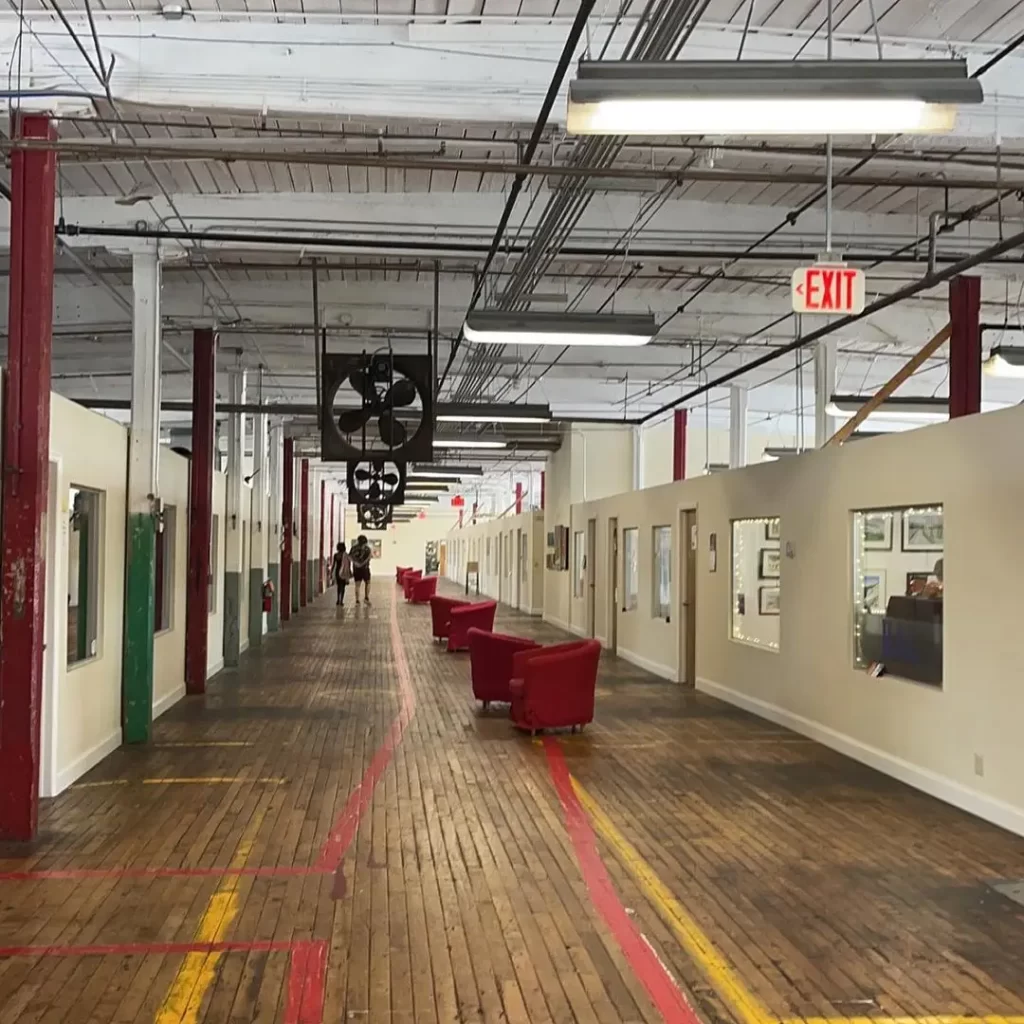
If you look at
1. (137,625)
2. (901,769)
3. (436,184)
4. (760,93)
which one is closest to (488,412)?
(436,184)

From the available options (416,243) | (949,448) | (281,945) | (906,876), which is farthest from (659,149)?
(281,945)

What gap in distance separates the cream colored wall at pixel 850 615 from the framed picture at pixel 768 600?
10.6 inches

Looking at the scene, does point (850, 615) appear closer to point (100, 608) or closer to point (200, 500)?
point (100, 608)

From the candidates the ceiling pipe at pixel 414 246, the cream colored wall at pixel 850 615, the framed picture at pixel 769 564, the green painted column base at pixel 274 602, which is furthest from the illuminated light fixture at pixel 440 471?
the ceiling pipe at pixel 414 246

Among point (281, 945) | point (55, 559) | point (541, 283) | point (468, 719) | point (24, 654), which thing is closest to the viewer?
point (281, 945)

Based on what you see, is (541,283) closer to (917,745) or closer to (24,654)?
(917,745)

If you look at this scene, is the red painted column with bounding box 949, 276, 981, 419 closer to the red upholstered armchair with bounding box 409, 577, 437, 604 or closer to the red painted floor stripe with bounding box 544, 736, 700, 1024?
the red painted floor stripe with bounding box 544, 736, 700, 1024

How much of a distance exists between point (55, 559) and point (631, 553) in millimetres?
9694

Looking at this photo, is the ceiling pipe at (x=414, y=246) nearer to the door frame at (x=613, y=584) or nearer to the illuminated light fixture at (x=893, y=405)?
the illuminated light fixture at (x=893, y=405)

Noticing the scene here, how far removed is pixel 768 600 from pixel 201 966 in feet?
23.4

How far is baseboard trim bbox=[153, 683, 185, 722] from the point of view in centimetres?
992

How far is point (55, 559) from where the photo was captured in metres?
6.82

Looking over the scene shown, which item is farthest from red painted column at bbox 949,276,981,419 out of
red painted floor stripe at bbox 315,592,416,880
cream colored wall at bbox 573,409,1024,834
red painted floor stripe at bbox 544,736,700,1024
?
red painted floor stripe at bbox 315,592,416,880

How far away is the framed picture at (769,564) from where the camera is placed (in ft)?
33.0
